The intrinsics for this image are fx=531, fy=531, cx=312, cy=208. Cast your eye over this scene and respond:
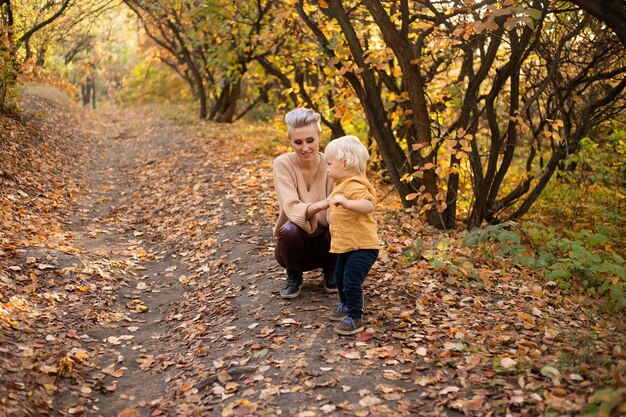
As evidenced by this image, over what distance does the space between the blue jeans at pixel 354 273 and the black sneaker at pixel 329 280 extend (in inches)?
26.2

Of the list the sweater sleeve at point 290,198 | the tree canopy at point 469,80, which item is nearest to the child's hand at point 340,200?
the sweater sleeve at point 290,198

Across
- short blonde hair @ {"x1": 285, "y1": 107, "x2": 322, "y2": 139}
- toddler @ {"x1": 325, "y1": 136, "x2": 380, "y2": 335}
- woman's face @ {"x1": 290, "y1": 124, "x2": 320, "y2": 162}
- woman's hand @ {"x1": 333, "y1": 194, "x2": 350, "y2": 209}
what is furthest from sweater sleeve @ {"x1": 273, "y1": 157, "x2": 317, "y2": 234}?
woman's hand @ {"x1": 333, "y1": 194, "x2": 350, "y2": 209}

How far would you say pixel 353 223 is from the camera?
14.0ft

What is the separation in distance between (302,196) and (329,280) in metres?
0.91

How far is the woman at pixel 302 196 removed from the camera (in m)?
4.77

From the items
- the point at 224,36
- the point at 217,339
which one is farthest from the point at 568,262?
the point at 224,36

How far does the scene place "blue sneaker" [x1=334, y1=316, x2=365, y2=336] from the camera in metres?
4.41

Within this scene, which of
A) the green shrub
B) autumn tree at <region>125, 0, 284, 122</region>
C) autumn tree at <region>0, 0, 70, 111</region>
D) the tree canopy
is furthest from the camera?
autumn tree at <region>125, 0, 284, 122</region>

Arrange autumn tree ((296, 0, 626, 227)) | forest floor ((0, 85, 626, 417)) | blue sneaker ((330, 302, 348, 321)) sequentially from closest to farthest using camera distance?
forest floor ((0, 85, 626, 417)) < blue sneaker ((330, 302, 348, 321)) < autumn tree ((296, 0, 626, 227))

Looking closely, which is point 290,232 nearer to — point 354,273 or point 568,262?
point 354,273

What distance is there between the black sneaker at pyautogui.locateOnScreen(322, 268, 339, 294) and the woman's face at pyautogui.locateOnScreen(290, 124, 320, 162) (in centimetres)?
113

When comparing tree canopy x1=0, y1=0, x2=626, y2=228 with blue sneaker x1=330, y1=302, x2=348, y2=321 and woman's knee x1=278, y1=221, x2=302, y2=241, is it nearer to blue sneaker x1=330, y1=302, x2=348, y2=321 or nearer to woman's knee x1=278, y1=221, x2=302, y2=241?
woman's knee x1=278, y1=221, x2=302, y2=241

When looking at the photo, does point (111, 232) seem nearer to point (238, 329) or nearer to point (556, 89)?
point (238, 329)

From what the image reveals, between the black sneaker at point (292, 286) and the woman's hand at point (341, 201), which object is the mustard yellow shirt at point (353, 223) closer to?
the woman's hand at point (341, 201)
